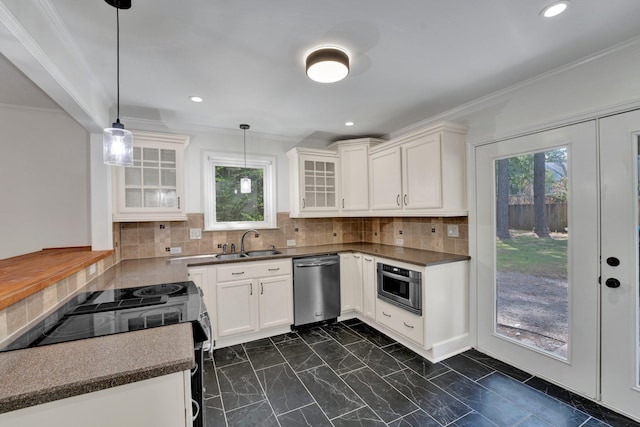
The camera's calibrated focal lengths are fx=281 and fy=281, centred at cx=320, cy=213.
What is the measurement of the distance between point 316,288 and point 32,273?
7.93 ft

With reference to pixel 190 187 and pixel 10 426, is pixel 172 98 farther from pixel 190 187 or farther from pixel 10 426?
pixel 10 426

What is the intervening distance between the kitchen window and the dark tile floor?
152cm

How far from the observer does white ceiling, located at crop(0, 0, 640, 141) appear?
147cm

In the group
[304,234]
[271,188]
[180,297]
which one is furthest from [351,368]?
[271,188]

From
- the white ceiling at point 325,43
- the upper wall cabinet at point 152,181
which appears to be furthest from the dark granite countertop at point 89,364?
the upper wall cabinet at point 152,181

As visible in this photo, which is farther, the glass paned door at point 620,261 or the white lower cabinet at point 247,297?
the white lower cabinet at point 247,297

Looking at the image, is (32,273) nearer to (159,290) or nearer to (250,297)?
(159,290)

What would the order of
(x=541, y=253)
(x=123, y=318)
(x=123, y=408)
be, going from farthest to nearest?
1. (x=541, y=253)
2. (x=123, y=318)
3. (x=123, y=408)

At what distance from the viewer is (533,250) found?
2354 millimetres

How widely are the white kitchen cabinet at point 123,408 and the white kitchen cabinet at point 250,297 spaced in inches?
76.0

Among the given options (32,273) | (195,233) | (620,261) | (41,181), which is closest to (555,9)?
(620,261)

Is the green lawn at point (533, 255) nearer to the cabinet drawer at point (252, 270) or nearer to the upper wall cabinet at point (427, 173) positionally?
the upper wall cabinet at point (427, 173)

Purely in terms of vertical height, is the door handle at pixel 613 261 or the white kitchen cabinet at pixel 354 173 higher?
the white kitchen cabinet at pixel 354 173

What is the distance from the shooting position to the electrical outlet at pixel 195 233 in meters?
3.35
